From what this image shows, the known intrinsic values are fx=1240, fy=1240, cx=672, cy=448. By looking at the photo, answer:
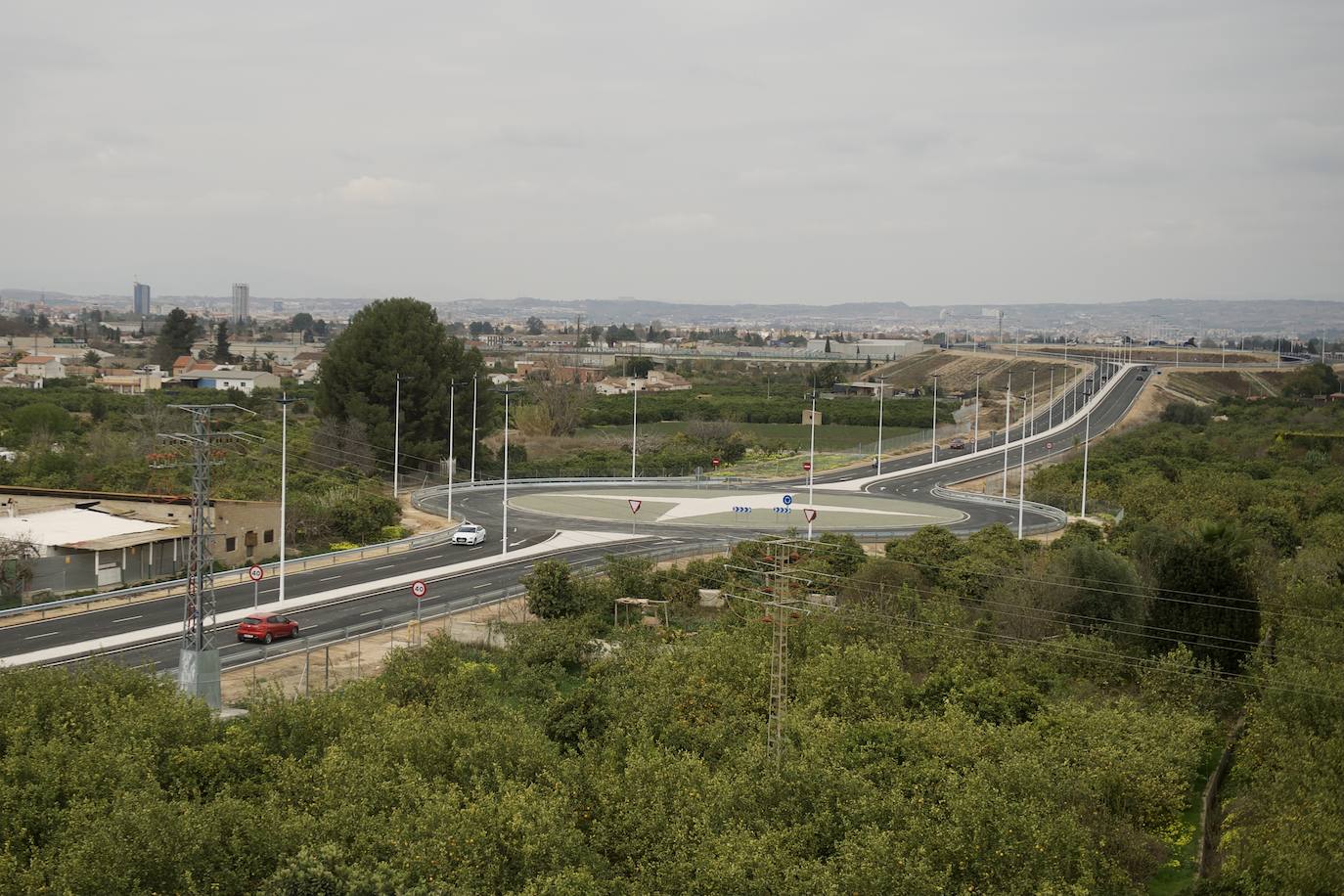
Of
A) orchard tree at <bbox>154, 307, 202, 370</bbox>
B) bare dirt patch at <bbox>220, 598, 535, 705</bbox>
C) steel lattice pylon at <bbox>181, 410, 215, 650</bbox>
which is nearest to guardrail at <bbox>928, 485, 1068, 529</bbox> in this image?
bare dirt patch at <bbox>220, 598, 535, 705</bbox>

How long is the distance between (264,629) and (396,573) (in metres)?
10.6

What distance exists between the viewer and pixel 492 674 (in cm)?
3275

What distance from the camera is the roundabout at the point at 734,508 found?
188 feet

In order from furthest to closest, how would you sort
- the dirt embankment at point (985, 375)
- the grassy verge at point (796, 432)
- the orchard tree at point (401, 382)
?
the dirt embankment at point (985, 375) → the grassy verge at point (796, 432) → the orchard tree at point (401, 382)

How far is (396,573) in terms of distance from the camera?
46250 mm

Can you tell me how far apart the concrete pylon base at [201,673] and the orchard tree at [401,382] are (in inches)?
1641

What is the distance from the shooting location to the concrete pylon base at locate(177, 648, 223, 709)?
28172mm

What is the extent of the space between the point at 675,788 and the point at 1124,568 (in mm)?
22818

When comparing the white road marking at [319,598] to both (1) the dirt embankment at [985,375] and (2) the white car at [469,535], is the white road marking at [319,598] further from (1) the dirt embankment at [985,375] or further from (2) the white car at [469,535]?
(1) the dirt embankment at [985,375]

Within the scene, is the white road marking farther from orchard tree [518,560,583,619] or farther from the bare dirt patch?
orchard tree [518,560,583,619]

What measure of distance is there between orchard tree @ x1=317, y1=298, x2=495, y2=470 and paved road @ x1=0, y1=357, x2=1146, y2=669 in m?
5.80

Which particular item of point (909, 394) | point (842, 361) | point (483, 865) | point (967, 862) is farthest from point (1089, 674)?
point (842, 361)

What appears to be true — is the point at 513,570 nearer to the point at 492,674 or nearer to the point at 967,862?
the point at 492,674

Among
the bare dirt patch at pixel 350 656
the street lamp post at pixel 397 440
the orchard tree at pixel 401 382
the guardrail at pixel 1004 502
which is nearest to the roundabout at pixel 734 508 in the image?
the guardrail at pixel 1004 502
